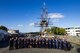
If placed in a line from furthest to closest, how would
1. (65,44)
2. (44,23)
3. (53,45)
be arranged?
(44,23)
(53,45)
(65,44)

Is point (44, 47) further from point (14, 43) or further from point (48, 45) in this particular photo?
point (14, 43)

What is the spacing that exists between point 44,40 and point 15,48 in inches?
168

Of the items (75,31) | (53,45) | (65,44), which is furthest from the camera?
(75,31)

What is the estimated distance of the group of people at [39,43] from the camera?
25.2 metres

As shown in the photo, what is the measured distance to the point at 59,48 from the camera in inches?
1031

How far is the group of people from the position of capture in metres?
25.2

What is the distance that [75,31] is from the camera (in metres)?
198

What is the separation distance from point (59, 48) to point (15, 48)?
615 centimetres

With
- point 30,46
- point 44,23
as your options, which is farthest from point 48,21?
point 30,46

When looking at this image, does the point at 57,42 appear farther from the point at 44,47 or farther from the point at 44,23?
the point at 44,23

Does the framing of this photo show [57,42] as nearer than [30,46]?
Yes

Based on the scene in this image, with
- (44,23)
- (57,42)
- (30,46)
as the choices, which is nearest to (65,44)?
(57,42)

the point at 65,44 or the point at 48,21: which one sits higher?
the point at 48,21

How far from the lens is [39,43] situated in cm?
2722
